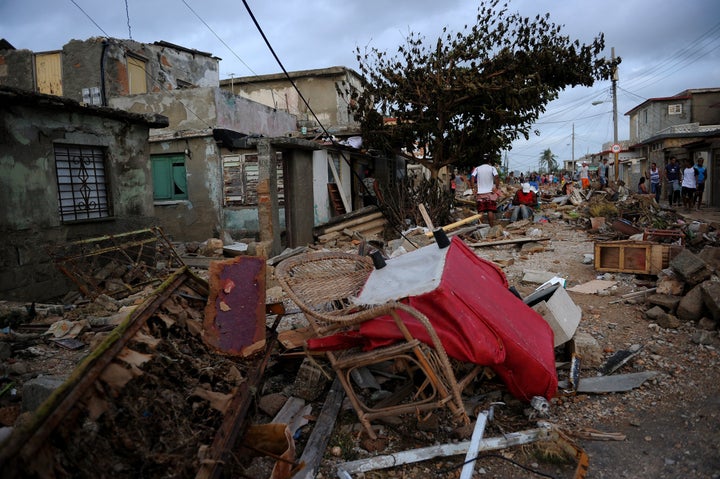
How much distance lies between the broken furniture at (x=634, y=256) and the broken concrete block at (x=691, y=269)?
117 centimetres

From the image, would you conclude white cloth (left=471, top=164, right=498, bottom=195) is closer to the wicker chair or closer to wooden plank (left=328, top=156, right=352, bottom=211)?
wooden plank (left=328, top=156, right=352, bottom=211)

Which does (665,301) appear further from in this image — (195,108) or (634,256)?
(195,108)

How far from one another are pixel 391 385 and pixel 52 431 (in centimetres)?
243

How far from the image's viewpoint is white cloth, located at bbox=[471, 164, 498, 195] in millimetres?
11758

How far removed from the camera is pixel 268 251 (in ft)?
33.2

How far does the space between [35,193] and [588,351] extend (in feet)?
25.5

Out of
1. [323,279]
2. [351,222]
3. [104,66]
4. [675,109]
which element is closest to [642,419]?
[323,279]

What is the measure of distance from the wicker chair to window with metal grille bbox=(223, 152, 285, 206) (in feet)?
27.4

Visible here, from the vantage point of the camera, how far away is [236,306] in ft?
11.9

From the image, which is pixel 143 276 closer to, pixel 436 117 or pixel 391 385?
pixel 391 385

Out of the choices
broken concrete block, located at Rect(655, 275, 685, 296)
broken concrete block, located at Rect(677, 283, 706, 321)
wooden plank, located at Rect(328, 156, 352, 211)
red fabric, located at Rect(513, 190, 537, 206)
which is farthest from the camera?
red fabric, located at Rect(513, 190, 537, 206)

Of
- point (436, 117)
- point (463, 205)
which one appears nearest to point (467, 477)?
point (436, 117)

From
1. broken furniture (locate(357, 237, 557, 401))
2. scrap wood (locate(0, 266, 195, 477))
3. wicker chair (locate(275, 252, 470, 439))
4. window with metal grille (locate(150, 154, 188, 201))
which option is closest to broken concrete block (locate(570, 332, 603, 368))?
broken furniture (locate(357, 237, 557, 401))

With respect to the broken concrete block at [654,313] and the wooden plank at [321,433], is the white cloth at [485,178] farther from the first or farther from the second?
the wooden plank at [321,433]
